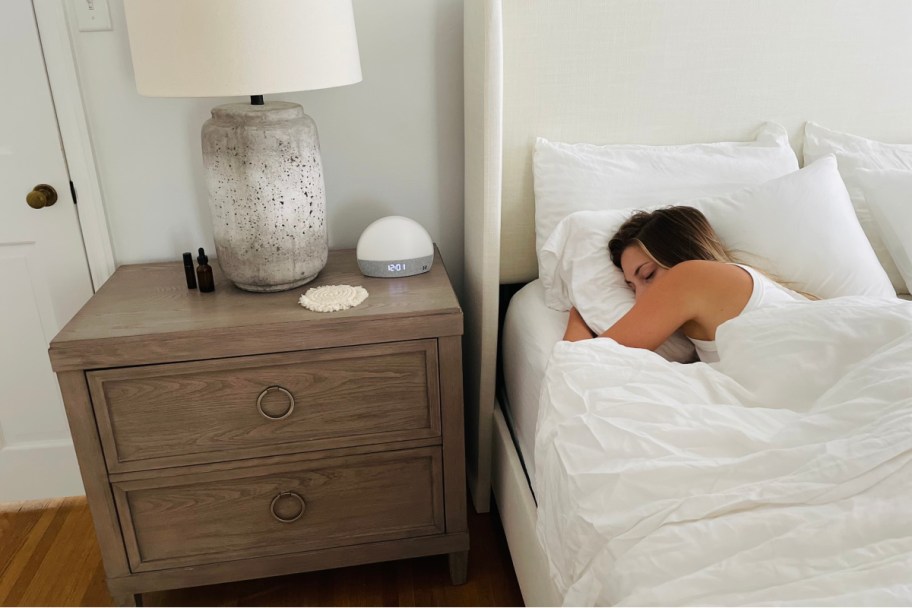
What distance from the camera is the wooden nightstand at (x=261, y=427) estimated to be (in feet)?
4.31

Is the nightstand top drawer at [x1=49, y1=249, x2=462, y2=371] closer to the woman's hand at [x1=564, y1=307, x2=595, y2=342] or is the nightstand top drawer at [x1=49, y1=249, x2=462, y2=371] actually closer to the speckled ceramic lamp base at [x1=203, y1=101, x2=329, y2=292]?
the speckled ceramic lamp base at [x1=203, y1=101, x2=329, y2=292]

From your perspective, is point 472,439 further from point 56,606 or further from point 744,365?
point 56,606

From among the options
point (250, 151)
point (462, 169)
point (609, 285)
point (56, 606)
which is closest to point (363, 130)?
point (462, 169)

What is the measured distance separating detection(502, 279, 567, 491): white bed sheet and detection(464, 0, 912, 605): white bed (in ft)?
0.04

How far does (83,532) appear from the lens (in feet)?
5.85

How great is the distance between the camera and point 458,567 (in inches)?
62.7

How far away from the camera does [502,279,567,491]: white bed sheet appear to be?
55.4 inches

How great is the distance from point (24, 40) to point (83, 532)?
3.89 ft

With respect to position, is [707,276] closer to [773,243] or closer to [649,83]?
[773,243]

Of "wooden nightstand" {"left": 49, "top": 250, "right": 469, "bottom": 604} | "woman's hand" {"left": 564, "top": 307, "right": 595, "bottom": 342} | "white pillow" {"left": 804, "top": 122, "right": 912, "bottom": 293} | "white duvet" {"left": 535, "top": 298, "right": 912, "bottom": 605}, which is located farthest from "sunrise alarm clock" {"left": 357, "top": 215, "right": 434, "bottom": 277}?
"white pillow" {"left": 804, "top": 122, "right": 912, "bottom": 293}

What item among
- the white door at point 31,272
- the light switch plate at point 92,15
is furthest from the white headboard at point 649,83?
the white door at point 31,272

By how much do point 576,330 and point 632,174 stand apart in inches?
17.2

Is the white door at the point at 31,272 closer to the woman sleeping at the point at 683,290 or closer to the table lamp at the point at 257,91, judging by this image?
the table lamp at the point at 257,91

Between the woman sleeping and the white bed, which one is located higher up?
the white bed
